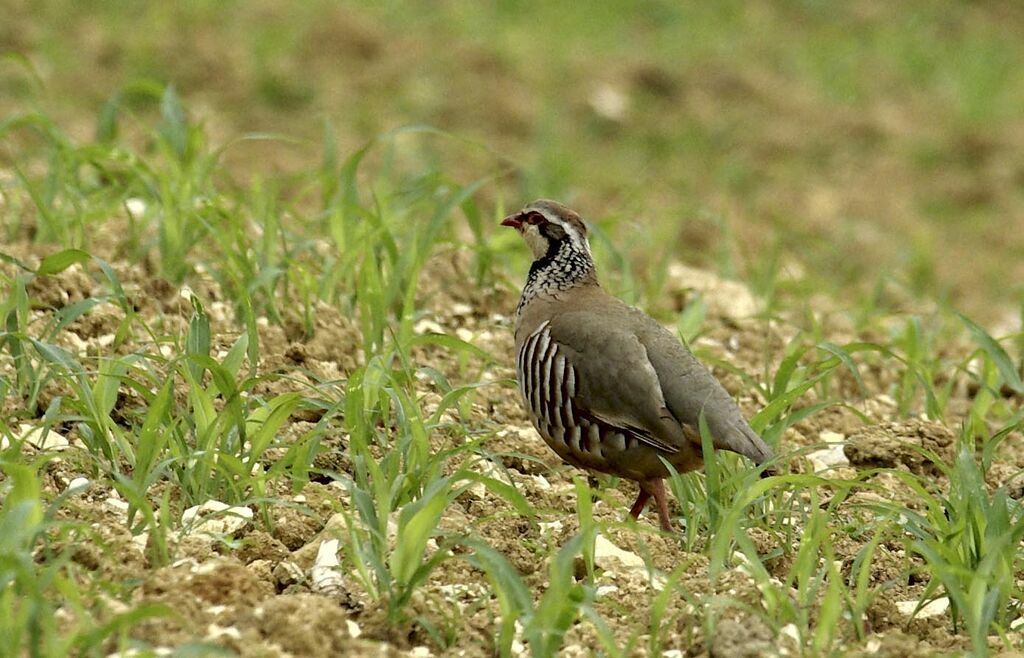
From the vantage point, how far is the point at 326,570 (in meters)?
3.15

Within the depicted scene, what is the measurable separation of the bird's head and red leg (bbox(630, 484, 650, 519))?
815mm

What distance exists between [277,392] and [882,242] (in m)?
4.92

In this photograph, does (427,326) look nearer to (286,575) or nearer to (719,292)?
(719,292)

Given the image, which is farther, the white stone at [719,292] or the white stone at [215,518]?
the white stone at [719,292]

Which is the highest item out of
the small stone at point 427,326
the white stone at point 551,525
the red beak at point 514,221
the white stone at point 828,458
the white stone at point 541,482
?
the red beak at point 514,221

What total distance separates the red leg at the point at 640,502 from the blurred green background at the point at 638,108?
8.65ft

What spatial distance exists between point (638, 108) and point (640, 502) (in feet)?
20.1

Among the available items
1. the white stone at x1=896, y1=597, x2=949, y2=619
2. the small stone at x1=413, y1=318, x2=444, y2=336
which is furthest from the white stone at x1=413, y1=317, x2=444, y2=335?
the white stone at x1=896, y1=597, x2=949, y2=619

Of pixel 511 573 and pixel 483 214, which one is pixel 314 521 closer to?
pixel 511 573

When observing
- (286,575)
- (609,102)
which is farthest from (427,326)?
(609,102)

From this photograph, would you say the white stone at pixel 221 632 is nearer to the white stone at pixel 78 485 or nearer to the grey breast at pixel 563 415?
the white stone at pixel 78 485

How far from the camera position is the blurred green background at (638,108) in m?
7.73

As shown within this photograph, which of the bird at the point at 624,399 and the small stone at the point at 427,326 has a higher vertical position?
the small stone at the point at 427,326

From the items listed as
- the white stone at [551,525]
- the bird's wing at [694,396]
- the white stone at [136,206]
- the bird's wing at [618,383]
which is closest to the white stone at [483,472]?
the white stone at [551,525]
